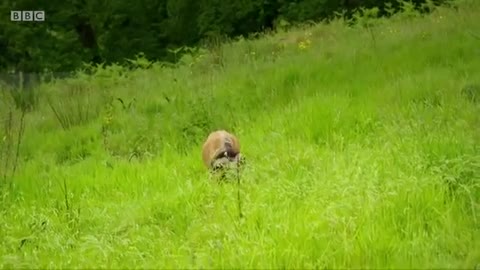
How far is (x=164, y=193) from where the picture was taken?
510 cm

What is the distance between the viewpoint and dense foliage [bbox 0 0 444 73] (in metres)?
23.9

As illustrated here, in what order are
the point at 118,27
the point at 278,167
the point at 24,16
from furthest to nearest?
1. the point at 118,27
2. the point at 24,16
3. the point at 278,167

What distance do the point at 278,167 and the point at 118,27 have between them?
21.1 metres

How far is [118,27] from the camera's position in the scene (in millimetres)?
25328

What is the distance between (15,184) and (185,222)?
89.5 inches

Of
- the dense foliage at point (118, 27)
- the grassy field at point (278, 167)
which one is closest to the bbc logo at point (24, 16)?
the dense foliage at point (118, 27)

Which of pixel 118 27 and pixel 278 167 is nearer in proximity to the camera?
pixel 278 167

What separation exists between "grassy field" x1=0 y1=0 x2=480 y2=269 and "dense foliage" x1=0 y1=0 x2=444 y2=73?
46.5ft

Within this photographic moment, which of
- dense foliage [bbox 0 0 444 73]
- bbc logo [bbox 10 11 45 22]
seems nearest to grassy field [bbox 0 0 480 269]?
dense foliage [bbox 0 0 444 73]

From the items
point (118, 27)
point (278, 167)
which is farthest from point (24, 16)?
point (278, 167)

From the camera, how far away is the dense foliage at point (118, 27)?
23.9 metres

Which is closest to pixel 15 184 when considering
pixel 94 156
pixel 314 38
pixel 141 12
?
pixel 94 156

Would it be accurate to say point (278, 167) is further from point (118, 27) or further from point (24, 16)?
point (118, 27)

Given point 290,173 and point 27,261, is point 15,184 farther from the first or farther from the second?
point 290,173
